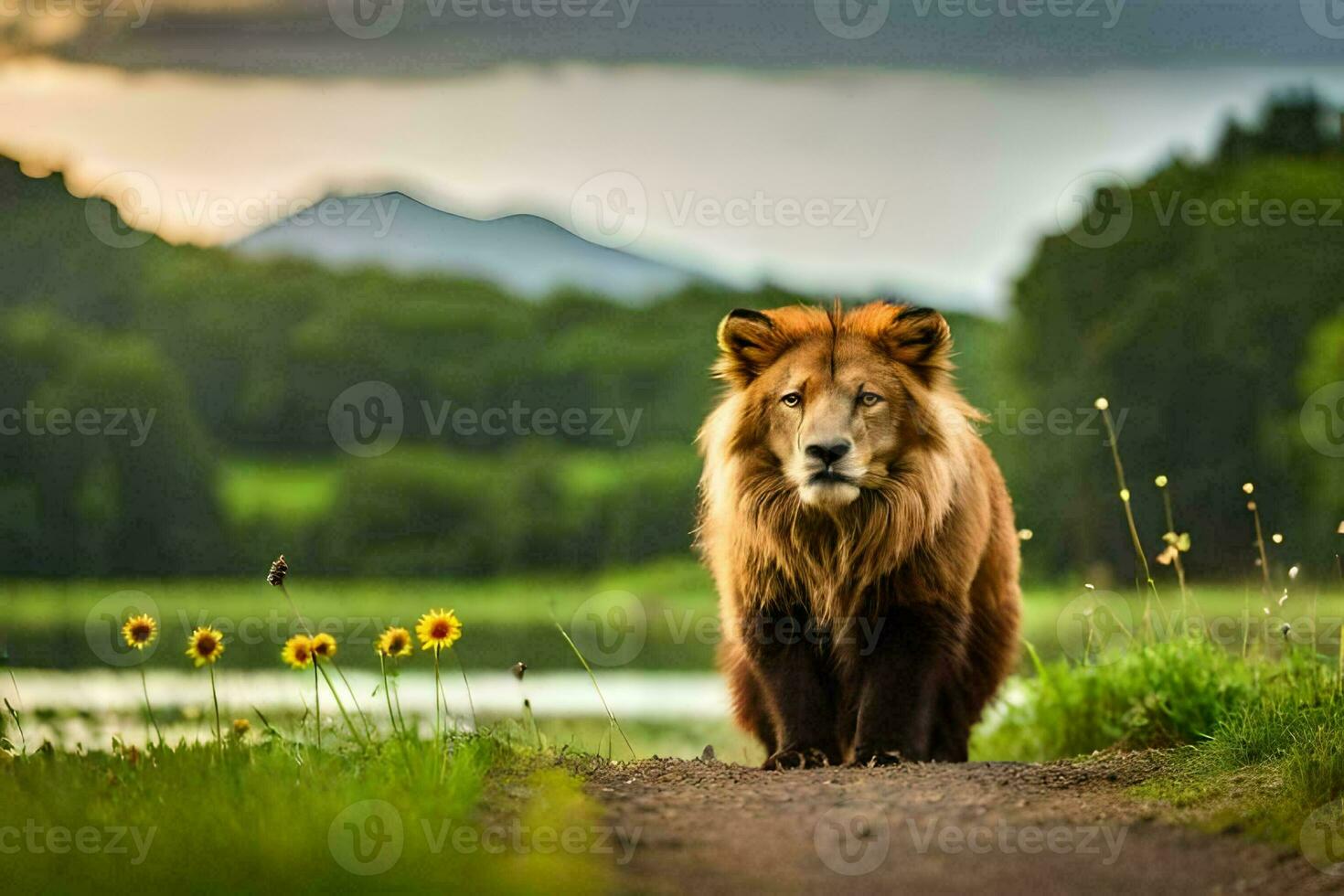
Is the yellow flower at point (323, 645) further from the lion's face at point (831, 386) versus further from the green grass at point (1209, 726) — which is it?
the green grass at point (1209, 726)

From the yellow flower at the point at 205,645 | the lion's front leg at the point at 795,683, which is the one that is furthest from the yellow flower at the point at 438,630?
the lion's front leg at the point at 795,683

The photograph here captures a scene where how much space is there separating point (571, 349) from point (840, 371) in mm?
75238

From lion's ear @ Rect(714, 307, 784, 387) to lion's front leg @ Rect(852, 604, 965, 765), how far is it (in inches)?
58.5

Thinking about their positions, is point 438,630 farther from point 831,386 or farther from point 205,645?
point 831,386

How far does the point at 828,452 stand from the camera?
8.12m

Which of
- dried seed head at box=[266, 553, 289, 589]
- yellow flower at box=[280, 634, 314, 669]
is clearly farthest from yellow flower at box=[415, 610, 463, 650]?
dried seed head at box=[266, 553, 289, 589]

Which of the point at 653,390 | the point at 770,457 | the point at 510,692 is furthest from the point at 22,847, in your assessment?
the point at 653,390

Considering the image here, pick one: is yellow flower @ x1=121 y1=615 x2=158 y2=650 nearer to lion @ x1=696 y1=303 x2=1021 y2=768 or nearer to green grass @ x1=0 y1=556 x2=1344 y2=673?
lion @ x1=696 y1=303 x2=1021 y2=768

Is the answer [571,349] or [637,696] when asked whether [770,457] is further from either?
[571,349]

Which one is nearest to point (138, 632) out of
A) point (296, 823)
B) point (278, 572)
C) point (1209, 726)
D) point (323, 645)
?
point (278, 572)

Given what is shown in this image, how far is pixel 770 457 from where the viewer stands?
873 cm

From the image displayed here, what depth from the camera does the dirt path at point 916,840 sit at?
602 cm

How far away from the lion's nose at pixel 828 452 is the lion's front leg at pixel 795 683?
1084 mm

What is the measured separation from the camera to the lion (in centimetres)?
850
